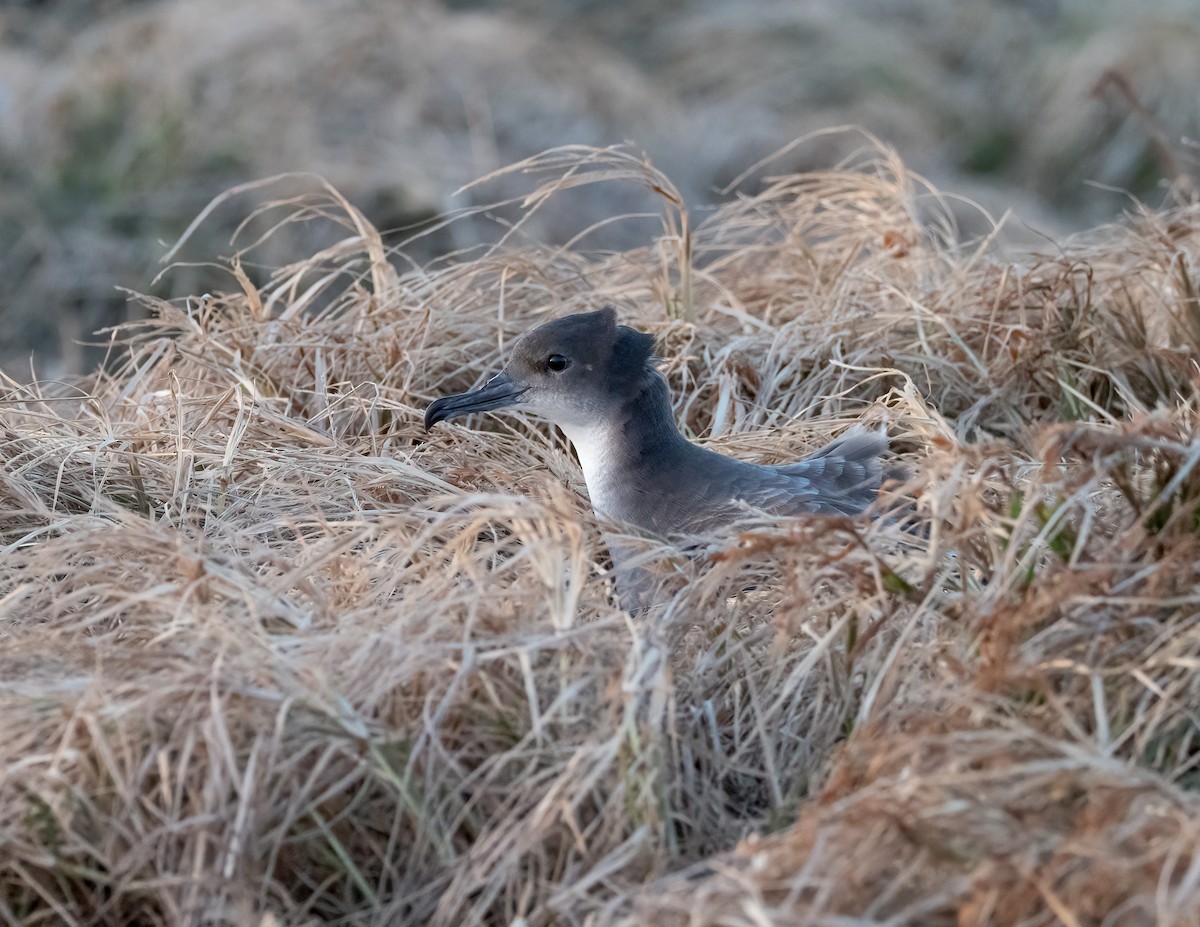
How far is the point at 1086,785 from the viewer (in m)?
2.37

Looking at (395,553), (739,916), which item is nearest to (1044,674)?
(739,916)

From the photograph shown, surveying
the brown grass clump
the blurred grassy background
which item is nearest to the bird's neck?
the brown grass clump

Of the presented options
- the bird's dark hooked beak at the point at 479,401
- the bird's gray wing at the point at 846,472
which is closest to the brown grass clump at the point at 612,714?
the bird's gray wing at the point at 846,472

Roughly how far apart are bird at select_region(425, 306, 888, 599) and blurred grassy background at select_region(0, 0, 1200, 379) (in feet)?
13.8

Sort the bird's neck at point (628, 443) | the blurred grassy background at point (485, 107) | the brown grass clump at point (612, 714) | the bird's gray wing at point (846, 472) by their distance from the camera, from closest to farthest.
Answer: the brown grass clump at point (612, 714), the bird's gray wing at point (846, 472), the bird's neck at point (628, 443), the blurred grassy background at point (485, 107)

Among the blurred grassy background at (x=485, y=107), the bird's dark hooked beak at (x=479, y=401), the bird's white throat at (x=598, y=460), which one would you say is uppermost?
the bird's dark hooked beak at (x=479, y=401)

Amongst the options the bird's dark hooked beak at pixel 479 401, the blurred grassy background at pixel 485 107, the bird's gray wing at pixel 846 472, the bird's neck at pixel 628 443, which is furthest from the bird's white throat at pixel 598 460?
the blurred grassy background at pixel 485 107

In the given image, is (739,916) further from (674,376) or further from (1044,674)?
(674,376)

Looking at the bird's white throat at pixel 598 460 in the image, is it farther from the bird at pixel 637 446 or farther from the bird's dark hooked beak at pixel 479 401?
the bird's dark hooked beak at pixel 479 401

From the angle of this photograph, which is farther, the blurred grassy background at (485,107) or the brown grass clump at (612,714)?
the blurred grassy background at (485,107)

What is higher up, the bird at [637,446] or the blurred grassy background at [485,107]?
the bird at [637,446]

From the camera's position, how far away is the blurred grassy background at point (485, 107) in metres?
9.18

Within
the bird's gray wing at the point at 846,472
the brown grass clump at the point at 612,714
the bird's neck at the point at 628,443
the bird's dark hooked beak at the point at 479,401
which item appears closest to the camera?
the brown grass clump at the point at 612,714

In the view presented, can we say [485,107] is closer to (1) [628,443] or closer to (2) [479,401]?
(2) [479,401]
